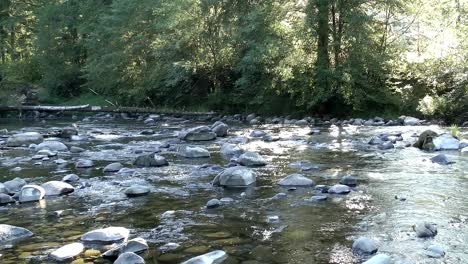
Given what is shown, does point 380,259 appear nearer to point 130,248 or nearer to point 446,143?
point 130,248

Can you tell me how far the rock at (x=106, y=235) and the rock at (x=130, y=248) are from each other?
35 cm

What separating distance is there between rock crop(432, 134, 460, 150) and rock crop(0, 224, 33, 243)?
9.38 meters

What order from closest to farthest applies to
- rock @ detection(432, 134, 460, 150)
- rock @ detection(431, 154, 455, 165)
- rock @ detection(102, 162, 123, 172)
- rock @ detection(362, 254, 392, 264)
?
rock @ detection(362, 254, 392, 264)
rock @ detection(431, 154, 455, 165)
rock @ detection(102, 162, 123, 172)
rock @ detection(432, 134, 460, 150)

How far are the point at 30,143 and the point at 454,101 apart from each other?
46.4 feet

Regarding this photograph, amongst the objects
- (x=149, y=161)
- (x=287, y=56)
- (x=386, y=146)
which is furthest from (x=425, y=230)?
(x=287, y=56)

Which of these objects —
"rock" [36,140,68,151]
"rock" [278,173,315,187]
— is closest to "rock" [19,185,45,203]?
"rock" [278,173,315,187]

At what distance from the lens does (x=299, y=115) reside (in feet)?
71.8

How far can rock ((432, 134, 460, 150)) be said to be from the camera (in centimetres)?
1200

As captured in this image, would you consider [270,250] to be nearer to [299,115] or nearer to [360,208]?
[360,208]

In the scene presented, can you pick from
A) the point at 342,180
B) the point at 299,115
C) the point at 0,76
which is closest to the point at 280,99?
the point at 299,115

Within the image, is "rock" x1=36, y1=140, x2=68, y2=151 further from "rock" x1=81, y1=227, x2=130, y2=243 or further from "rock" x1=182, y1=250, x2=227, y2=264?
"rock" x1=182, y1=250, x2=227, y2=264

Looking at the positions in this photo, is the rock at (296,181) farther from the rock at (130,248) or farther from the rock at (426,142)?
the rock at (426,142)

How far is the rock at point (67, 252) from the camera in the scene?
5.10m

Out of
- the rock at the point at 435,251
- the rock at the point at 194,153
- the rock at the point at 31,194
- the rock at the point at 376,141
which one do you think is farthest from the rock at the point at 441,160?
the rock at the point at 31,194
